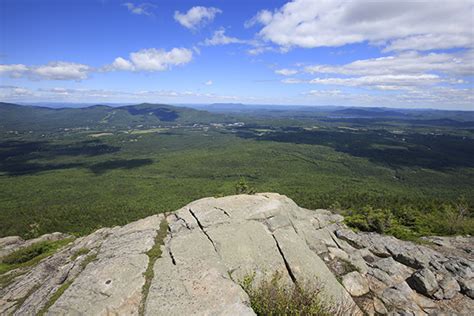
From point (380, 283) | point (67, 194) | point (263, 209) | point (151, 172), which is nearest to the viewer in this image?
point (380, 283)

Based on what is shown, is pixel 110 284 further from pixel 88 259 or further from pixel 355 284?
pixel 355 284

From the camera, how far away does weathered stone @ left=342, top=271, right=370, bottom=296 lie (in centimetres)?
1636

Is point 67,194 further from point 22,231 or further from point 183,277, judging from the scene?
point 183,277

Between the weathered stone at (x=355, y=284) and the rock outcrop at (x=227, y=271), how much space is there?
64 millimetres

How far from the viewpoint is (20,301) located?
1623 centimetres

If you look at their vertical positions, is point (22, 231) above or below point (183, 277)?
below

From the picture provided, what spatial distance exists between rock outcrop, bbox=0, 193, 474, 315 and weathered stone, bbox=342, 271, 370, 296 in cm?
6

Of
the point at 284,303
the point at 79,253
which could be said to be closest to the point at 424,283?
the point at 284,303

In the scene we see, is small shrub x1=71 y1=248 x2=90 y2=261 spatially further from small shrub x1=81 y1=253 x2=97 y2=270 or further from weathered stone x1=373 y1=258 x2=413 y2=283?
weathered stone x1=373 y1=258 x2=413 y2=283

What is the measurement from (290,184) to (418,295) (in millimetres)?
124821

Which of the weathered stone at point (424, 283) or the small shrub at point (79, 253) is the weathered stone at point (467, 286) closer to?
the weathered stone at point (424, 283)

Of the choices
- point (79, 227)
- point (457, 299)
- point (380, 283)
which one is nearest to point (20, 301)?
point (380, 283)

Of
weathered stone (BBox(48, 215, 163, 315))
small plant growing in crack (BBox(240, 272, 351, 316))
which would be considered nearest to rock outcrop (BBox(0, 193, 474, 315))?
weathered stone (BBox(48, 215, 163, 315))

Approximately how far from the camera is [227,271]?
47.2 feet
